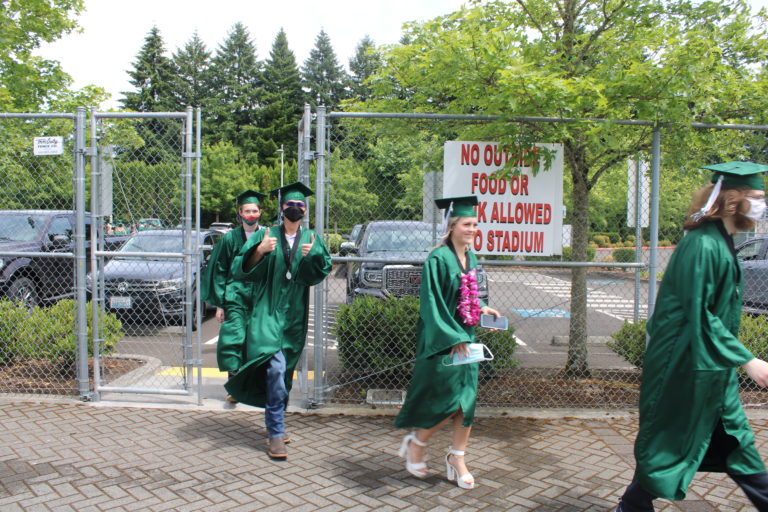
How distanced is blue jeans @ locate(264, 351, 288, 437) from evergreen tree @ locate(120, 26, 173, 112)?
51.0 metres

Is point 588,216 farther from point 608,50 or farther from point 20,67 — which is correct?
point 20,67

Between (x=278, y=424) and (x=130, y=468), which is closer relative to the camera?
(x=130, y=468)

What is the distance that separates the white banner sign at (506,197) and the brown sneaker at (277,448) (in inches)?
88.3

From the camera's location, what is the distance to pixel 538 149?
16.3 feet

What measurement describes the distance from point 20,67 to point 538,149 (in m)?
11.7

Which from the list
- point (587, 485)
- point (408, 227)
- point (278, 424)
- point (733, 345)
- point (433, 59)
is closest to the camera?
point (733, 345)

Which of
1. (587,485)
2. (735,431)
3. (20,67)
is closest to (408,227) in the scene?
(587,485)

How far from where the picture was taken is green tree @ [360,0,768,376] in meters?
4.40

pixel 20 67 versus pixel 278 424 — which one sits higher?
pixel 20 67

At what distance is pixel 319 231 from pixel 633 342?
3281 millimetres

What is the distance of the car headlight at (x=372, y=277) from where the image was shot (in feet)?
22.4

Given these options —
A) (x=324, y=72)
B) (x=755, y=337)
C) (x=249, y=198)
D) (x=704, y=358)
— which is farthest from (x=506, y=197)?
(x=324, y=72)

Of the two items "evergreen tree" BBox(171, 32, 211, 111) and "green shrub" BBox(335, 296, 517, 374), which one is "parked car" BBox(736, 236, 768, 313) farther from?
"evergreen tree" BBox(171, 32, 211, 111)

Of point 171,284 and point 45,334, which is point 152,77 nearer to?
point 171,284
